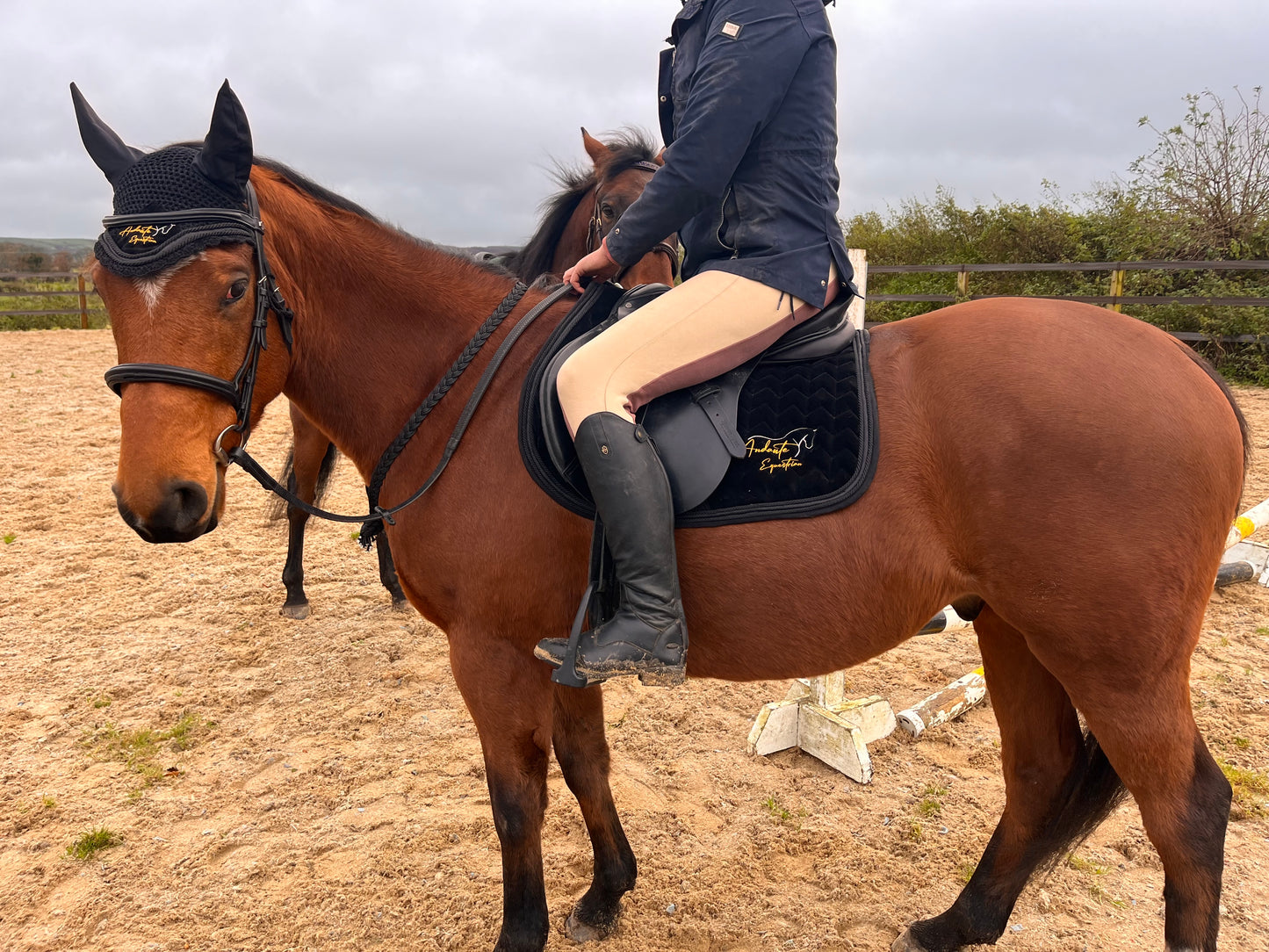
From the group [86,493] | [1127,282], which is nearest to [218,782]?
[86,493]

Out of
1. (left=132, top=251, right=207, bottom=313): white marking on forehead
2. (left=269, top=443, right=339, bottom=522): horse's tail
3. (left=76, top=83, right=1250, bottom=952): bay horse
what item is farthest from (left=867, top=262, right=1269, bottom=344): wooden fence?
(left=132, top=251, right=207, bottom=313): white marking on forehead

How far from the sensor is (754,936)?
266 centimetres

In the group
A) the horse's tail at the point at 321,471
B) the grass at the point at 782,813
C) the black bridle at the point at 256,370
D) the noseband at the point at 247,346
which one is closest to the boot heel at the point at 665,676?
the black bridle at the point at 256,370

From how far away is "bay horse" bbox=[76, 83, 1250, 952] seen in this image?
189 cm

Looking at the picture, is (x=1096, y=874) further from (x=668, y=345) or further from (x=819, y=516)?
(x=668, y=345)

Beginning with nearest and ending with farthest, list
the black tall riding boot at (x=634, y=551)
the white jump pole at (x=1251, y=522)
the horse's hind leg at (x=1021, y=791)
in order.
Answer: the black tall riding boot at (x=634, y=551) < the horse's hind leg at (x=1021, y=791) < the white jump pole at (x=1251, y=522)

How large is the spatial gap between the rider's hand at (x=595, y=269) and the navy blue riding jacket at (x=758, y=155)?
0.20ft

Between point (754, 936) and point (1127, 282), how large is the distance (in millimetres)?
15796

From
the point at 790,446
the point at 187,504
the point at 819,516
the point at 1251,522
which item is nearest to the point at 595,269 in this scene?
the point at 790,446

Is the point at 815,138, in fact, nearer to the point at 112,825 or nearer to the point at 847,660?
the point at 847,660

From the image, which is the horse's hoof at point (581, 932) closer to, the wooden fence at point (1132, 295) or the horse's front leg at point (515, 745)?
the horse's front leg at point (515, 745)

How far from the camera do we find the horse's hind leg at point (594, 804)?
2723 millimetres

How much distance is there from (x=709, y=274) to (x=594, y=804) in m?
1.94

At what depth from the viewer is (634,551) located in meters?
1.96
